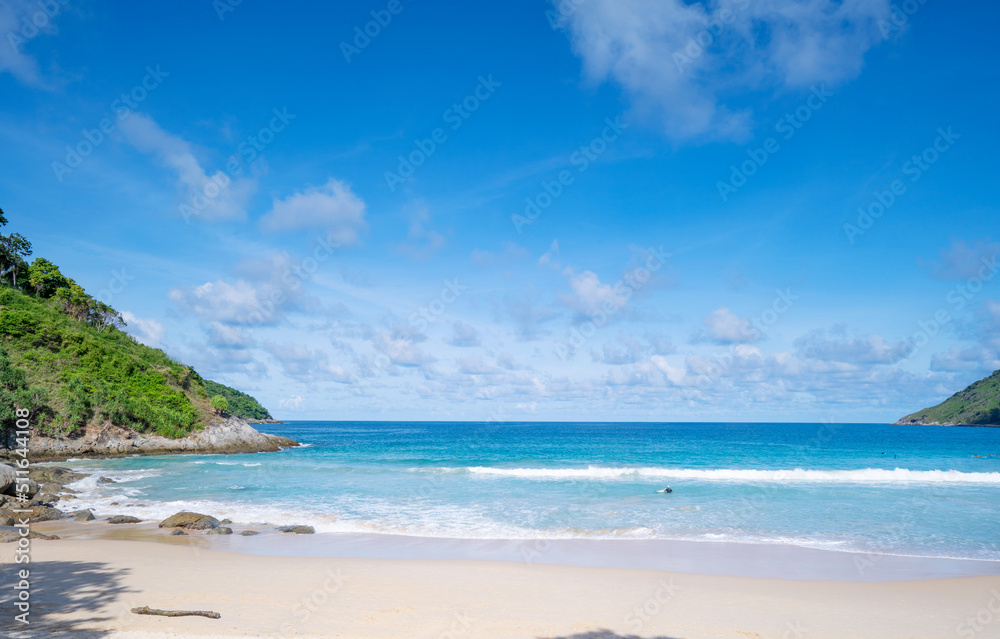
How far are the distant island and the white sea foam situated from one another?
26218mm

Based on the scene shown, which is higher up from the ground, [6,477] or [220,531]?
[6,477]

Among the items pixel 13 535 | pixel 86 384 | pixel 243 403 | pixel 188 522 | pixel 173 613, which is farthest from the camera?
pixel 243 403

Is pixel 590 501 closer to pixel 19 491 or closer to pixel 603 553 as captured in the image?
pixel 603 553

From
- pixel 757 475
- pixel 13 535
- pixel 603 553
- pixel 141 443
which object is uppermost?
pixel 141 443

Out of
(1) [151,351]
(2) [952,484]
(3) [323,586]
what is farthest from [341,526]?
(1) [151,351]

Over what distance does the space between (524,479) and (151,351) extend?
4645 centimetres

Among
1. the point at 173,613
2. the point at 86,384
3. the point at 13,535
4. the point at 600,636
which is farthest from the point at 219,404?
the point at 600,636

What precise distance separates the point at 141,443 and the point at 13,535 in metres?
33.0

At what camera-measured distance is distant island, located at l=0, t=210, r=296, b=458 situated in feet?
113

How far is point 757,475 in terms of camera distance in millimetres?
32188

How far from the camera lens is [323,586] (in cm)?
930

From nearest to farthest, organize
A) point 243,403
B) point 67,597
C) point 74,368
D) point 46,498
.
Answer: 1. point 67,597
2. point 46,498
3. point 74,368
4. point 243,403

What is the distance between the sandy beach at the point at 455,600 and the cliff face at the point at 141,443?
27.8 meters

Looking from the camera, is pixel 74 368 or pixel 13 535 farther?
pixel 74 368
